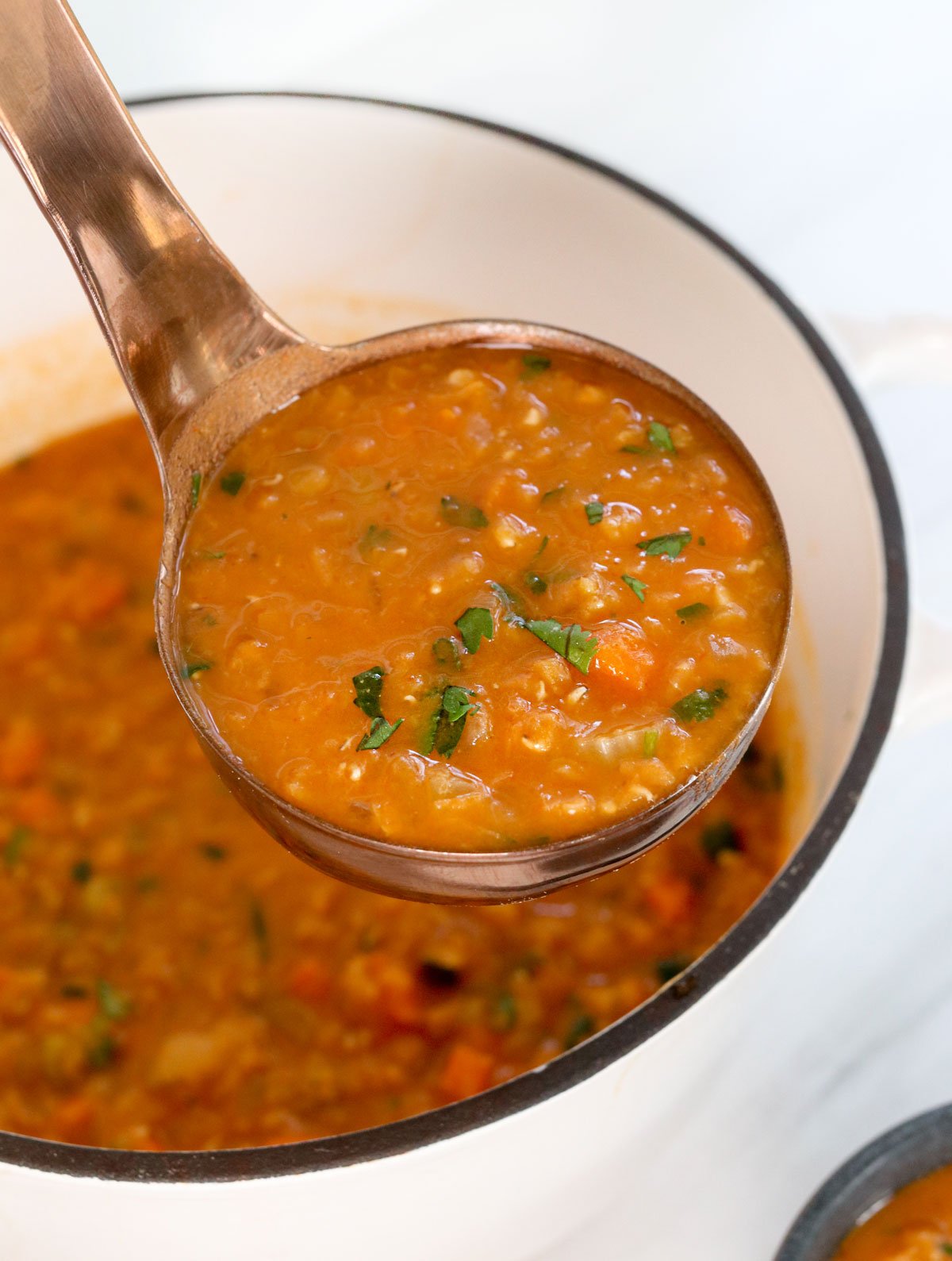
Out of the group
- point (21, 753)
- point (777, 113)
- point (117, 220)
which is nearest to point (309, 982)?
point (21, 753)

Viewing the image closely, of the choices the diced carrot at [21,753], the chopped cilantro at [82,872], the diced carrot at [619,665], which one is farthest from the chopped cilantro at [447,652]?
the diced carrot at [21,753]

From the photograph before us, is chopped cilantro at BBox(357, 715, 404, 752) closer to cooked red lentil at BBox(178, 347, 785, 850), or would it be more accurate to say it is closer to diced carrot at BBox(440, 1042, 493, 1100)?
cooked red lentil at BBox(178, 347, 785, 850)

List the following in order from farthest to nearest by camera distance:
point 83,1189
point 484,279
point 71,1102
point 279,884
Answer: point 484,279, point 279,884, point 71,1102, point 83,1189

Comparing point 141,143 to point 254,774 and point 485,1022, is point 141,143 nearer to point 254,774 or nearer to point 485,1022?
point 254,774

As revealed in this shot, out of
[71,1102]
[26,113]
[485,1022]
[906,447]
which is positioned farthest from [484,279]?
[71,1102]

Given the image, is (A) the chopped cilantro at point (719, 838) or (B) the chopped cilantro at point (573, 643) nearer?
(B) the chopped cilantro at point (573, 643)

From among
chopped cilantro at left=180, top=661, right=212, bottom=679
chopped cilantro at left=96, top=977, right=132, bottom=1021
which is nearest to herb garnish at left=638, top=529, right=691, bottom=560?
chopped cilantro at left=180, top=661, right=212, bottom=679

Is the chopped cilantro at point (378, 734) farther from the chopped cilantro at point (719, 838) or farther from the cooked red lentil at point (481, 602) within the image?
the chopped cilantro at point (719, 838)
